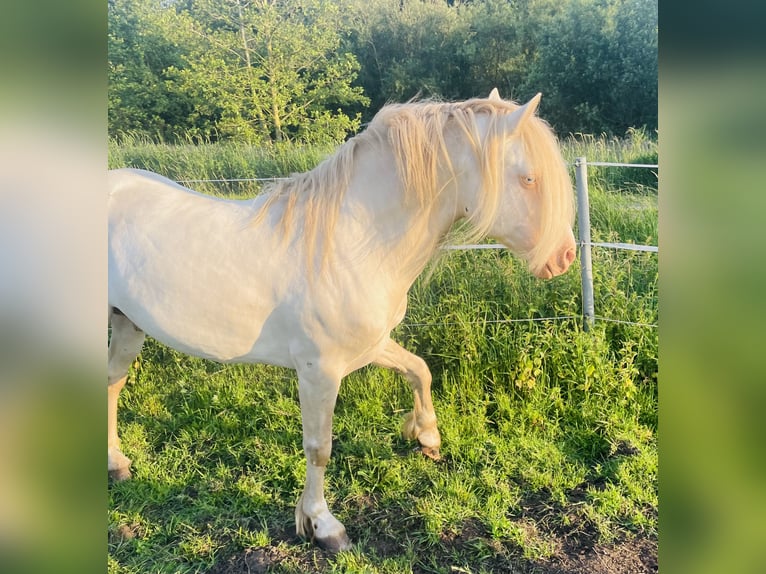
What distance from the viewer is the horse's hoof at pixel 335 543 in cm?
238

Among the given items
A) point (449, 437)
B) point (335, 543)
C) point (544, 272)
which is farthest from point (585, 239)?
point (335, 543)

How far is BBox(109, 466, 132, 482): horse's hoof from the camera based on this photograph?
2857 millimetres

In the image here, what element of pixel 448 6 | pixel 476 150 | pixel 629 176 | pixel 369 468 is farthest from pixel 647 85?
pixel 369 468

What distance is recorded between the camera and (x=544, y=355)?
11.5 feet

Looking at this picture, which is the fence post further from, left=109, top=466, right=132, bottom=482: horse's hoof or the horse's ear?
left=109, top=466, right=132, bottom=482: horse's hoof

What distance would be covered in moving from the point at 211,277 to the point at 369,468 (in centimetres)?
139

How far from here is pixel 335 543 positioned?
94.0 inches

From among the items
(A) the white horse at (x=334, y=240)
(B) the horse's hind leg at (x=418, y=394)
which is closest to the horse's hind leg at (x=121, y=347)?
(A) the white horse at (x=334, y=240)

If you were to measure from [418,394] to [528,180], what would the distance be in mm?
1304

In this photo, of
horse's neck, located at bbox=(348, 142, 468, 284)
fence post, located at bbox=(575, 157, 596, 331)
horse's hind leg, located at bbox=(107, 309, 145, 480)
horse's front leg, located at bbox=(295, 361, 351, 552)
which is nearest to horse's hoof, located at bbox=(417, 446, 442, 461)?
horse's front leg, located at bbox=(295, 361, 351, 552)

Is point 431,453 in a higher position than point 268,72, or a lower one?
lower

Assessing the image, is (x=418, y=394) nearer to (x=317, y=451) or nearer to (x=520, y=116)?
(x=317, y=451)

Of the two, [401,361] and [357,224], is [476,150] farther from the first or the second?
[401,361]
